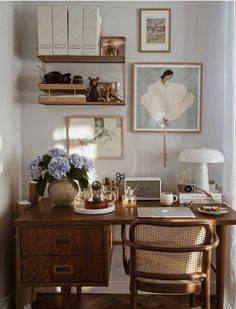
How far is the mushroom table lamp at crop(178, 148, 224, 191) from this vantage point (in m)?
2.30

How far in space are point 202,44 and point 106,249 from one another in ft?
5.38

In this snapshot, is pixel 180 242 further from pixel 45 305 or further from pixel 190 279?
pixel 45 305

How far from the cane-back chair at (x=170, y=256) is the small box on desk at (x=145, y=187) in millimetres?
701

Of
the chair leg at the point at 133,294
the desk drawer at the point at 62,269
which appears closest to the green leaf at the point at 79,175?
the desk drawer at the point at 62,269

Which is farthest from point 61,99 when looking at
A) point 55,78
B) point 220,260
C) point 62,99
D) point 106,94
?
point 220,260

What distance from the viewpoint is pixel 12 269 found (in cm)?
253

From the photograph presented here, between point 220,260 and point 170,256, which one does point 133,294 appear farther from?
point 220,260

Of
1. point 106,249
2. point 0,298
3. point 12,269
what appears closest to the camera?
point 106,249

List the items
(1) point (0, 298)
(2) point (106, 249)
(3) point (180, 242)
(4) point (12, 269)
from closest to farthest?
(3) point (180, 242) → (2) point (106, 249) → (1) point (0, 298) → (4) point (12, 269)

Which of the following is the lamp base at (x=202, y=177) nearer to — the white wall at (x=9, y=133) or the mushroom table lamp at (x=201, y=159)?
the mushroom table lamp at (x=201, y=159)

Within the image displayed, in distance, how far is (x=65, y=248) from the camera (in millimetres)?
2023

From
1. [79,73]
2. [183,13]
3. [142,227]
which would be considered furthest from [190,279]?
[183,13]

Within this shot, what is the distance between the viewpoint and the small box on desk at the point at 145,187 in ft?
8.18

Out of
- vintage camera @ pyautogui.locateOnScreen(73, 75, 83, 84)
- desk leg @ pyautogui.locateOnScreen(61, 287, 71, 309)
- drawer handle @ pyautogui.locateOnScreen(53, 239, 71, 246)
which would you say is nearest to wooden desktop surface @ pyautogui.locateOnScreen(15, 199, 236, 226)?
drawer handle @ pyautogui.locateOnScreen(53, 239, 71, 246)
